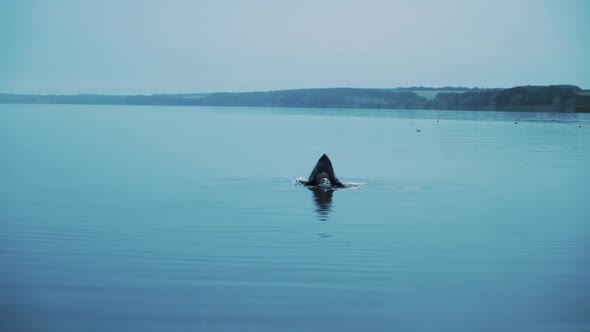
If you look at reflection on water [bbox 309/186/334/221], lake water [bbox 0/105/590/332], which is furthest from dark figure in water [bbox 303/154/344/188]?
lake water [bbox 0/105/590/332]

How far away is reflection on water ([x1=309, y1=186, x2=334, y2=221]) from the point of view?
18208 millimetres

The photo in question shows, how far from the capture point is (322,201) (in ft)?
68.3

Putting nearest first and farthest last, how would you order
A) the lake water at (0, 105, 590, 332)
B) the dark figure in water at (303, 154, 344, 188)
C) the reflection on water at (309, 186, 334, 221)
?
the lake water at (0, 105, 590, 332) → the reflection on water at (309, 186, 334, 221) → the dark figure in water at (303, 154, 344, 188)

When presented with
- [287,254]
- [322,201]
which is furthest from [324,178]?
[287,254]

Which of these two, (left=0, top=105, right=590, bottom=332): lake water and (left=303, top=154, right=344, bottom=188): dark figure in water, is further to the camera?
(left=303, top=154, right=344, bottom=188): dark figure in water

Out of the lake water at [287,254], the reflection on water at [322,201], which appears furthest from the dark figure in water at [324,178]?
the lake water at [287,254]

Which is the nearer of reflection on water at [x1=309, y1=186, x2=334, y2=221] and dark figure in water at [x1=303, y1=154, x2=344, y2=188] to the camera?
reflection on water at [x1=309, y1=186, x2=334, y2=221]

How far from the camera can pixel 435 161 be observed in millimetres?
37844

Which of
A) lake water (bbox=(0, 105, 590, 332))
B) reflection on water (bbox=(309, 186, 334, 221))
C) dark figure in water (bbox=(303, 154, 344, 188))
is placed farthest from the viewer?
dark figure in water (bbox=(303, 154, 344, 188))

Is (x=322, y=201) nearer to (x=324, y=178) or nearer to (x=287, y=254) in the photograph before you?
(x=324, y=178)

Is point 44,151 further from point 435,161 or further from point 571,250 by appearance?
Answer: point 571,250

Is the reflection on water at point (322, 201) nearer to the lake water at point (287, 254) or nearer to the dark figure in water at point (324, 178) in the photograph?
the lake water at point (287, 254)

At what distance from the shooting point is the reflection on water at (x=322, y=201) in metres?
18.2

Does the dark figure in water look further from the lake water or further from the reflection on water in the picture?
the lake water
